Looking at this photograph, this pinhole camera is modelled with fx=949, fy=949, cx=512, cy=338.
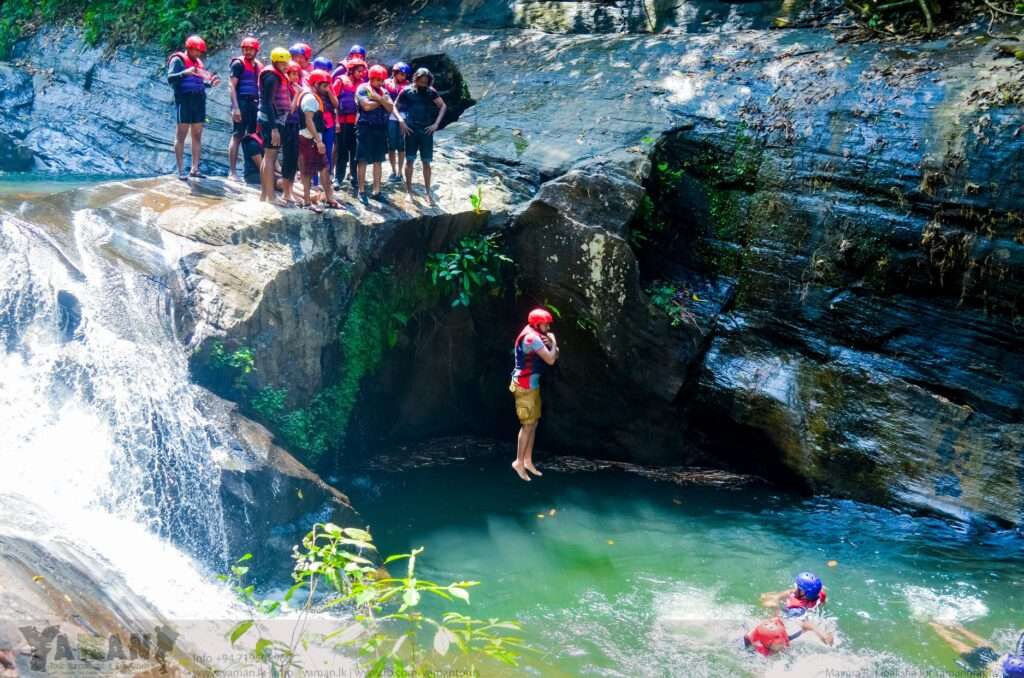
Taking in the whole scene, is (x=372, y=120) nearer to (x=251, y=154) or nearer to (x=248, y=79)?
(x=248, y=79)

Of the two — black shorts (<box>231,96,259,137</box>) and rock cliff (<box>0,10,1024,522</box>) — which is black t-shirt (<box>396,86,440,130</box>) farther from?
black shorts (<box>231,96,259,137</box>)

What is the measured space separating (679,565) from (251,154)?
6412 millimetres

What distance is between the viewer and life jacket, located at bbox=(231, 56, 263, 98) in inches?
390

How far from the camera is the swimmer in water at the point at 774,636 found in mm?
7223

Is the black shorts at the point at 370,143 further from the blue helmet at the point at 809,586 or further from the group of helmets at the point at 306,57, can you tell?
the blue helmet at the point at 809,586

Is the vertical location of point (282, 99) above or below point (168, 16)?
below

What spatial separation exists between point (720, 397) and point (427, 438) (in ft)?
11.4

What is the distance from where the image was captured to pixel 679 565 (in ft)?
29.0

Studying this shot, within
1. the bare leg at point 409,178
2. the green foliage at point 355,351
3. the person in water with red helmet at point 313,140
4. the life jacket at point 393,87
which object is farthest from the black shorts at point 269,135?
the life jacket at point 393,87

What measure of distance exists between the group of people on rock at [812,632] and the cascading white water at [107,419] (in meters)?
4.10

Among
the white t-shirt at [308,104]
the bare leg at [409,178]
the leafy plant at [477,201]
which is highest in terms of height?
the white t-shirt at [308,104]

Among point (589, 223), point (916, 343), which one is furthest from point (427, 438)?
point (916, 343)

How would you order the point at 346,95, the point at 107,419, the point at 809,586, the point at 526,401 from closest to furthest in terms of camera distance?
the point at 809,586 < the point at 107,419 < the point at 526,401 < the point at 346,95

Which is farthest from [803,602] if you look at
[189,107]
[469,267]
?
[189,107]
